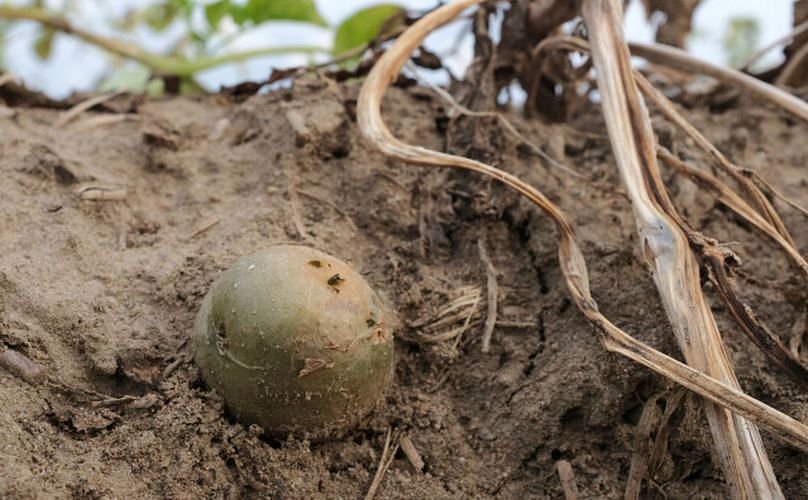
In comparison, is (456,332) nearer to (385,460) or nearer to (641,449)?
(385,460)

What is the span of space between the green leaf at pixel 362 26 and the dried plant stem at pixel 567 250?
0.62m

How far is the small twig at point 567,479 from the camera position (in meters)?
1.57

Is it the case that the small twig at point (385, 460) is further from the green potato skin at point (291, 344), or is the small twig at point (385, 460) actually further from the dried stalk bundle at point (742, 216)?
the dried stalk bundle at point (742, 216)

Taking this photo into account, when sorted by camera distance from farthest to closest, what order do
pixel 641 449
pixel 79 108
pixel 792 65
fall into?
pixel 792 65
pixel 79 108
pixel 641 449


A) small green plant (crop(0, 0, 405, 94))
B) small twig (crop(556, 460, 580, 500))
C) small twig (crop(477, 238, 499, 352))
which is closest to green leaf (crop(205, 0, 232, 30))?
small green plant (crop(0, 0, 405, 94))

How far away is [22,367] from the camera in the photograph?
1.52 metres

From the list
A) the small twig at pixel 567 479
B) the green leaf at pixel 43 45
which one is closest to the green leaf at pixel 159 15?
the green leaf at pixel 43 45

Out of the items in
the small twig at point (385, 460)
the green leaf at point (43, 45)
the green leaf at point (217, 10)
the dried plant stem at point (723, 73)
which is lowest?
the green leaf at point (43, 45)

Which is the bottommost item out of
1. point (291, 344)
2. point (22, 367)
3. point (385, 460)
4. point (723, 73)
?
point (385, 460)

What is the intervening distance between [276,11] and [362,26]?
30cm

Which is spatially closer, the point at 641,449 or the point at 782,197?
the point at 641,449

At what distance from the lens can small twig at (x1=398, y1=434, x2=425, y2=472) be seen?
162 cm

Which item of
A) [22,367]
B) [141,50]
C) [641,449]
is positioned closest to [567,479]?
[641,449]

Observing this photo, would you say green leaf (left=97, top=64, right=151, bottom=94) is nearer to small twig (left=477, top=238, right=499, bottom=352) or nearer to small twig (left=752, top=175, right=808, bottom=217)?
small twig (left=477, top=238, right=499, bottom=352)
